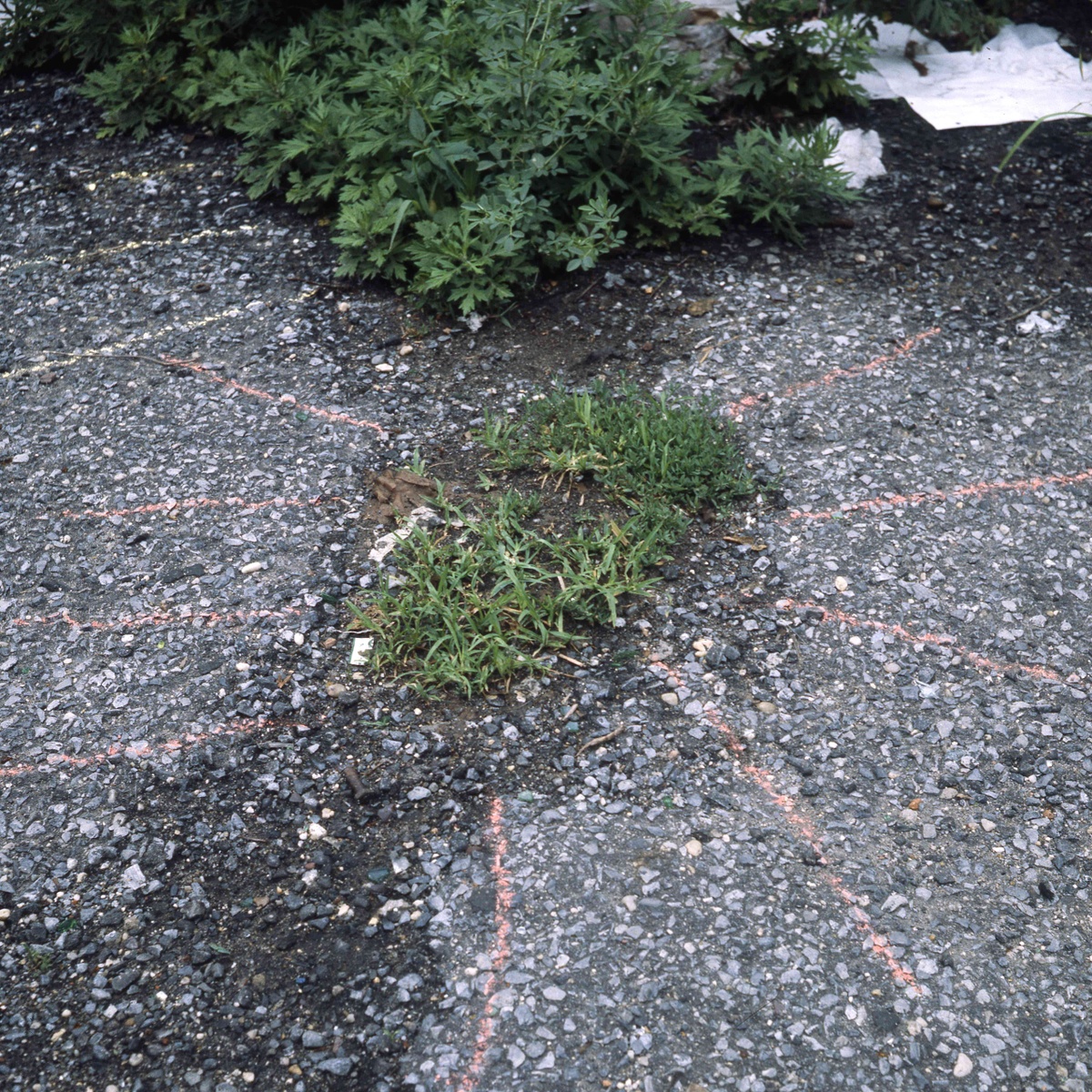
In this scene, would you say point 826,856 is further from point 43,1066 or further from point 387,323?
point 387,323

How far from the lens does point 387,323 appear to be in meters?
4.41

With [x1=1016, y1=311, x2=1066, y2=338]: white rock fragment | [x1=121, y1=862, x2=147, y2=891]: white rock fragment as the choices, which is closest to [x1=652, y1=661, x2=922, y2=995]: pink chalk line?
[x1=121, y1=862, x2=147, y2=891]: white rock fragment

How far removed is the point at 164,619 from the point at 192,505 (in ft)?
1.75

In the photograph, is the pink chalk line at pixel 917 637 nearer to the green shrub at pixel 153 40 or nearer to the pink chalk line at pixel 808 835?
the pink chalk line at pixel 808 835

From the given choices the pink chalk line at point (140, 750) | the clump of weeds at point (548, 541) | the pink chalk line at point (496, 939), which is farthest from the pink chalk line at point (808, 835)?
the pink chalk line at point (140, 750)

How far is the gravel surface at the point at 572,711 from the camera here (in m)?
2.47

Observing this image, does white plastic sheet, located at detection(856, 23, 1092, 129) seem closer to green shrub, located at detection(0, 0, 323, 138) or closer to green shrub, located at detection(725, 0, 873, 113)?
green shrub, located at detection(725, 0, 873, 113)

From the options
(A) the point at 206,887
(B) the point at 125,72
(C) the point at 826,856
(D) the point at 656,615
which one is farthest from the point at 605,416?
(B) the point at 125,72

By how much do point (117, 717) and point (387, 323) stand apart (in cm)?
203

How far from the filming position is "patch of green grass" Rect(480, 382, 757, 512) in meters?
3.66

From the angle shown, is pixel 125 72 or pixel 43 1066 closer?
pixel 43 1066

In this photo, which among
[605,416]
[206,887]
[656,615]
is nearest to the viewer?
[206,887]

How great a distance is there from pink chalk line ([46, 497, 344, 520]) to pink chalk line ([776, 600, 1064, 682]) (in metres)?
1.63

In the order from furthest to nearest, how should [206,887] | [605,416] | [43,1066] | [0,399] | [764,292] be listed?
[764,292] → [0,399] → [605,416] → [206,887] → [43,1066]
